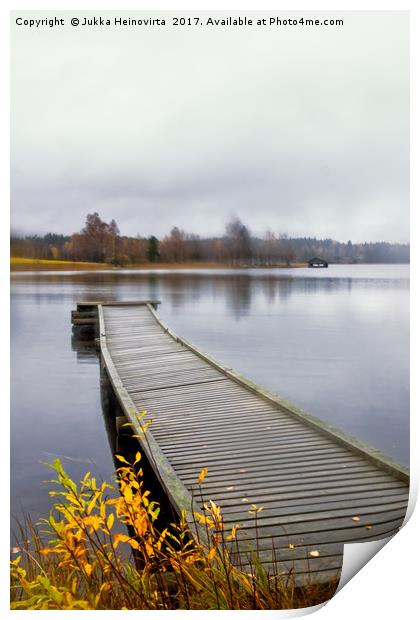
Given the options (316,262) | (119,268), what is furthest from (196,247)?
(316,262)

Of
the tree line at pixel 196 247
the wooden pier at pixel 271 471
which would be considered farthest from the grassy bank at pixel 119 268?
the wooden pier at pixel 271 471

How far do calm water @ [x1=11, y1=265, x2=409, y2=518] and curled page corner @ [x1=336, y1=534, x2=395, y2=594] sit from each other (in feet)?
1.79

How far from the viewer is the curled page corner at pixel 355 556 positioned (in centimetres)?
173

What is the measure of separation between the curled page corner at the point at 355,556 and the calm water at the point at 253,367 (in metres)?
0.54

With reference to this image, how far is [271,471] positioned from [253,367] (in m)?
2.86

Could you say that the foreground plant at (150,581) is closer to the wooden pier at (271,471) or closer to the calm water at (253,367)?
the wooden pier at (271,471)

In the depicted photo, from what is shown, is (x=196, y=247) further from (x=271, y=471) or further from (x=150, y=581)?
(x=150, y=581)

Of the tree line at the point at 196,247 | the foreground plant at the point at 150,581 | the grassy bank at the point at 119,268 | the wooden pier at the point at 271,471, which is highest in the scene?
the tree line at the point at 196,247

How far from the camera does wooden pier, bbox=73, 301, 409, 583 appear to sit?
1779 millimetres

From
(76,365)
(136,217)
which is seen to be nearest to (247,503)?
(136,217)

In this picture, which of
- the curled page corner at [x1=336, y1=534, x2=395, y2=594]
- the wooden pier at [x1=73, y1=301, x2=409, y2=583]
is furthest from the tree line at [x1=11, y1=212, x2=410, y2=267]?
the curled page corner at [x1=336, y1=534, x2=395, y2=594]

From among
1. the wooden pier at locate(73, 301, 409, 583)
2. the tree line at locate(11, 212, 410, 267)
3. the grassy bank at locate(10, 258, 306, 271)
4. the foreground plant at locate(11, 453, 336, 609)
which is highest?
the tree line at locate(11, 212, 410, 267)

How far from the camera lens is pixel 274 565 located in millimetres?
1658

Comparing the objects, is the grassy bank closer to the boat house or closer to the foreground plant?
the boat house
